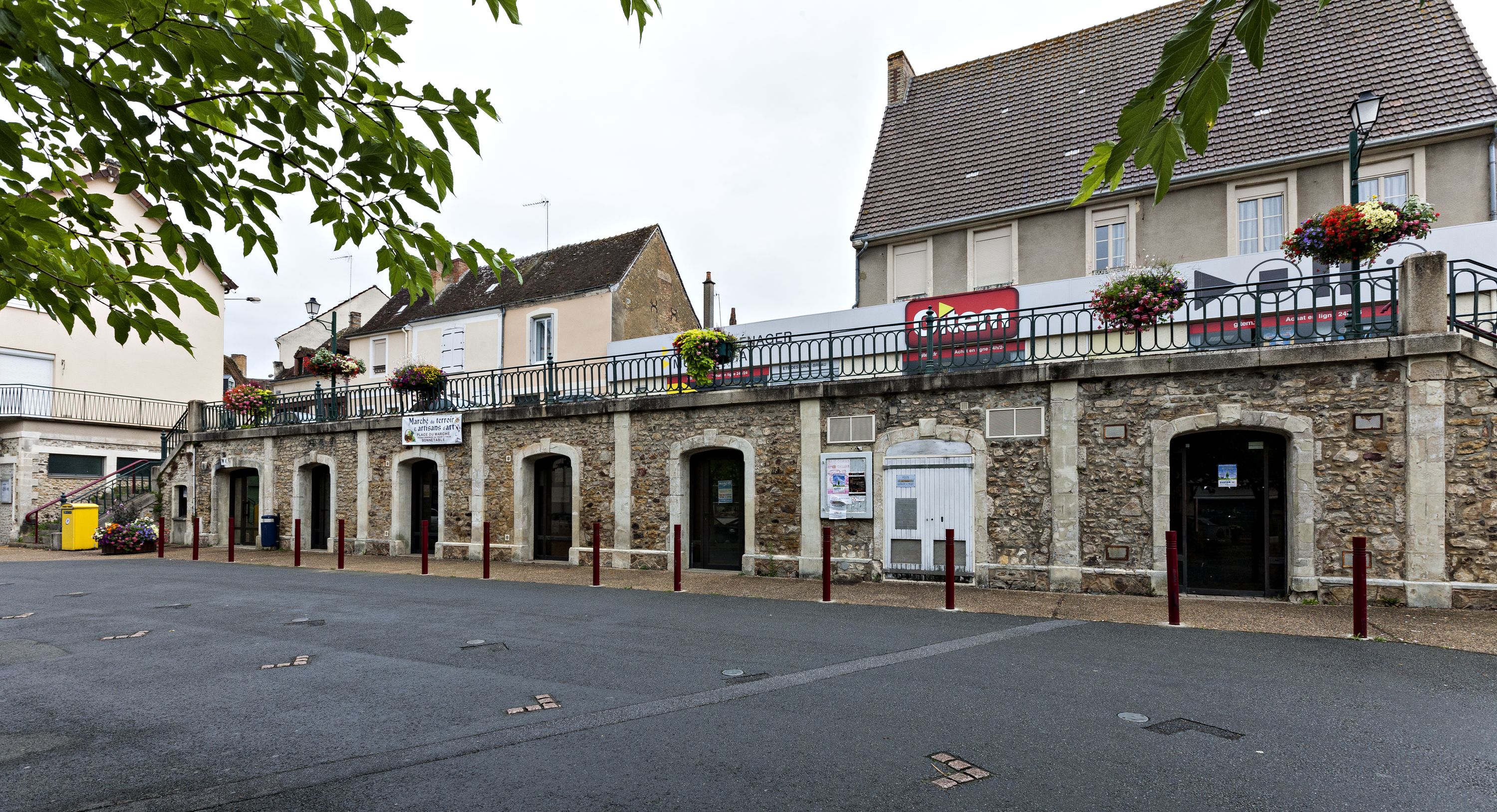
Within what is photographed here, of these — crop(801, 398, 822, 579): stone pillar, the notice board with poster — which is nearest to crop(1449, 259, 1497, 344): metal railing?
the notice board with poster

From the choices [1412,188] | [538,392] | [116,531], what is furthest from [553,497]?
[1412,188]

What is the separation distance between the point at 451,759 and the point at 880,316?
12.0 m

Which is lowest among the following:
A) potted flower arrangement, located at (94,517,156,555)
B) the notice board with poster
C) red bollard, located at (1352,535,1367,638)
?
potted flower arrangement, located at (94,517,156,555)

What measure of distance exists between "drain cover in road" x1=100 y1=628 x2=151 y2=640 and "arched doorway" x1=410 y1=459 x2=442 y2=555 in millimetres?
9306

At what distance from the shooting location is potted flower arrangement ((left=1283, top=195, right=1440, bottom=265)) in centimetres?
881

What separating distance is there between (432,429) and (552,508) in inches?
131

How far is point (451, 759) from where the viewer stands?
4.17 m

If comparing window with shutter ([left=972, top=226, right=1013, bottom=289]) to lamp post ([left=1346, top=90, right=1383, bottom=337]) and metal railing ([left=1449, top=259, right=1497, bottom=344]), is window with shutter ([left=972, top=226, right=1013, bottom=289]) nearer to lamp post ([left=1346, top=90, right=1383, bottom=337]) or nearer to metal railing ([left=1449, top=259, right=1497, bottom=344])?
lamp post ([left=1346, top=90, right=1383, bottom=337])

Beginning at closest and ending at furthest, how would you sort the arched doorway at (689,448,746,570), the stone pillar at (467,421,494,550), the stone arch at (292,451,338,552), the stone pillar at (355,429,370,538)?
1. the arched doorway at (689,448,746,570)
2. the stone pillar at (467,421,494,550)
3. the stone pillar at (355,429,370,538)
4. the stone arch at (292,451,338,552)

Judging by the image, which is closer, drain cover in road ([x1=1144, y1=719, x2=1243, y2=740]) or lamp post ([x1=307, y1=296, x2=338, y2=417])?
drain cover in road ([x1=1144, y1=719, x2=1243, y2=740])

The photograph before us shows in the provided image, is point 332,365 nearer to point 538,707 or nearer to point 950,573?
point 950,573

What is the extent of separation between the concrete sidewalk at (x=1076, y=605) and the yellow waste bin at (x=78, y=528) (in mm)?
7473

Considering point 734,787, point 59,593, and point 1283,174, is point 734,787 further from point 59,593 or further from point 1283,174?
point 1283,174

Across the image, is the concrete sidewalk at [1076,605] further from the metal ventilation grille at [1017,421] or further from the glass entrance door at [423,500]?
the glass entrance door at [423,500]
